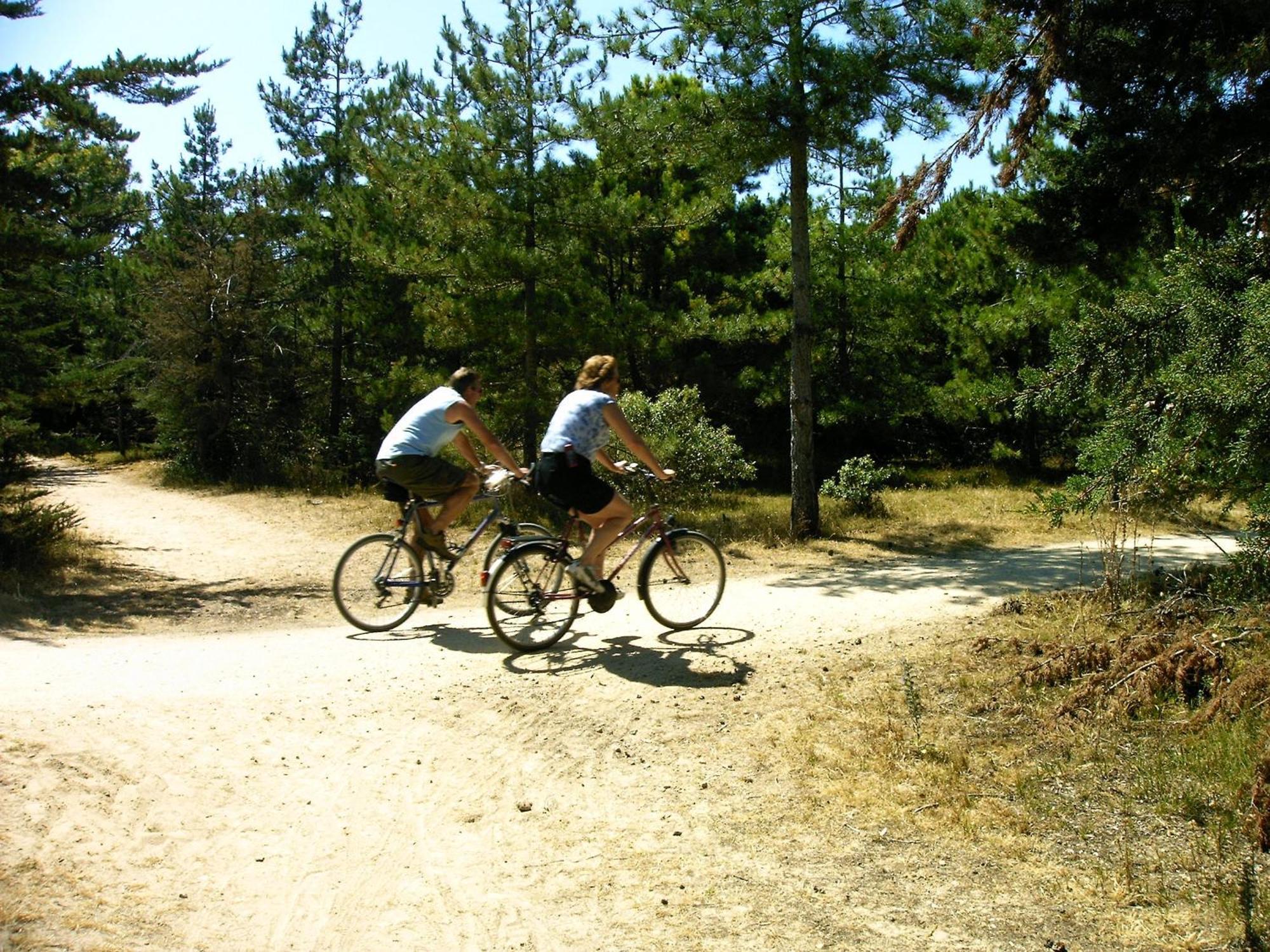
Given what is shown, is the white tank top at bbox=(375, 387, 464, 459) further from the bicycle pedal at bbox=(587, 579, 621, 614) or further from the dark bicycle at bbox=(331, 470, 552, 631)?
the bicycle pedal at bbox=(587, 579, 621, 614)

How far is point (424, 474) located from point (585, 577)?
5.01ft

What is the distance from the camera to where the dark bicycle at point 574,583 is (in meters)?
7.36

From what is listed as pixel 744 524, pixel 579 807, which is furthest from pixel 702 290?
pixel 579 807

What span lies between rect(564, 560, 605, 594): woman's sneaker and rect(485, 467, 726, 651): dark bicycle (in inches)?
1.9

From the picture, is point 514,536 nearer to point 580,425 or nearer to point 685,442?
point 580,425

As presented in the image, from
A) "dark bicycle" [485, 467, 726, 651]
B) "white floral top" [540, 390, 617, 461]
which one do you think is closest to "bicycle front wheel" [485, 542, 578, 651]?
"dark bicycle" [485, 467, 726, 651]

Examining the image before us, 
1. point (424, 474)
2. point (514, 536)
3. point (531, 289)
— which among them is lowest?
point (514, 536)

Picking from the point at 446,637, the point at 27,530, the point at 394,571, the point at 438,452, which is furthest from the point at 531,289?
the point at 446,637

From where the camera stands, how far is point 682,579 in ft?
25.5

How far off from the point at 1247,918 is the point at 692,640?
14.4 feet

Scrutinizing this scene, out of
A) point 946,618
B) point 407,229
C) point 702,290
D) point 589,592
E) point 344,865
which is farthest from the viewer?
point 702,290

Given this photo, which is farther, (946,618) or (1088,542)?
(1088,542)

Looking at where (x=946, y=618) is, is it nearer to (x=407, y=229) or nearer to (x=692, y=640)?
(x=692, y=640)

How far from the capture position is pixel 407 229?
1831 cm
